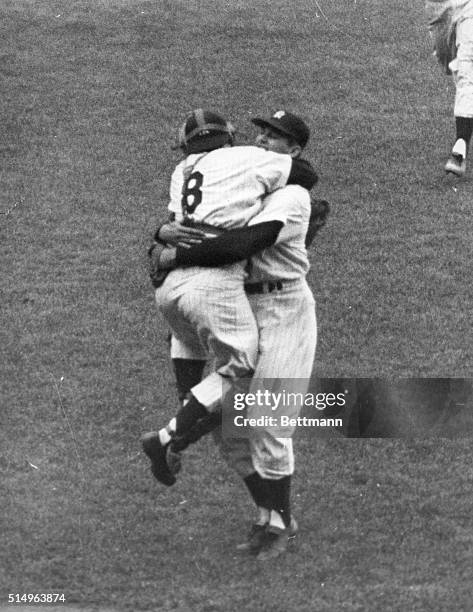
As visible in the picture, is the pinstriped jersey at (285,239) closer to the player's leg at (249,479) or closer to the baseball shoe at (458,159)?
the player's leg at (249,479)

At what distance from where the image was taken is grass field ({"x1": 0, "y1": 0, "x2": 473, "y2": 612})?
7.18 meters

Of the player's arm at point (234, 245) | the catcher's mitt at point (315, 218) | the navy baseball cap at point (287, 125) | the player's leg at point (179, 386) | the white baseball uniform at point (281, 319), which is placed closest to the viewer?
the player's arm at point (234, 245)

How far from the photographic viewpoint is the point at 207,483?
8.10m

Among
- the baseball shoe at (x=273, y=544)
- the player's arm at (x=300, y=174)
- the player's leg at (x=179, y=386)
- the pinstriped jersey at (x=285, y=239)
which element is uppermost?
the player's arm at (x=300, y=174)

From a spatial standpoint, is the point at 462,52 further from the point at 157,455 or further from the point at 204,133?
the point at 157,455

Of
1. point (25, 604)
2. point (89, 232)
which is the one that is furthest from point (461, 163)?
point (25, 604)

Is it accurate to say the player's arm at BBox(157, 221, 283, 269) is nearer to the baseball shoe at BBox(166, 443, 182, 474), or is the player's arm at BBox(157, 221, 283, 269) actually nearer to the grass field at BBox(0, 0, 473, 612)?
the baseball shoe at BBox(166, 443, 182, 474)

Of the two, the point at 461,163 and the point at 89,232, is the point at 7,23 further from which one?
the point at 461,163

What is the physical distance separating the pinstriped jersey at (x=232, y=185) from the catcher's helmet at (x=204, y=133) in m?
0.14

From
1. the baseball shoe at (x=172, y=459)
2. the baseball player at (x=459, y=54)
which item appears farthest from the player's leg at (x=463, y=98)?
the baseball shoe at (x=172, y=459)

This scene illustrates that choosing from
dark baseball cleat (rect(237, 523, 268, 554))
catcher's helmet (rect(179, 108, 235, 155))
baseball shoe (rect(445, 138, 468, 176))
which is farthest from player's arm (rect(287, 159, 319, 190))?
baseball shoe (rect(445, 138, 468, 176))

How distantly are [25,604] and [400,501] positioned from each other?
84.8 inches

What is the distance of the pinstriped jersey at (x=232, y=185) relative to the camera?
22.9 ft

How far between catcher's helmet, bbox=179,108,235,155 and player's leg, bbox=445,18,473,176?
485 centimetres
